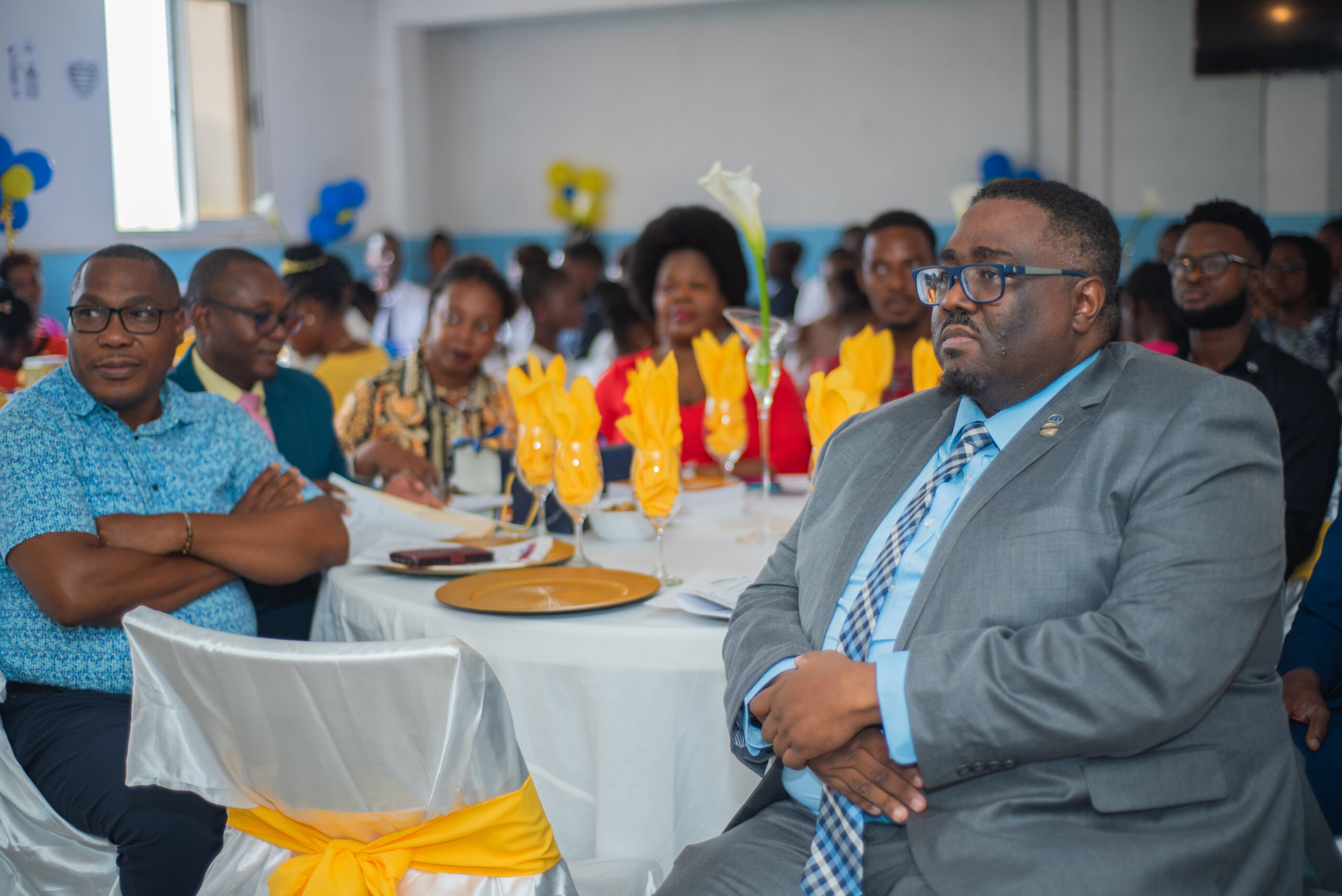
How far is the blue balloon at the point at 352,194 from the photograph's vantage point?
9.42 metres

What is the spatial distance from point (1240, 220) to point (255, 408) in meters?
2.68

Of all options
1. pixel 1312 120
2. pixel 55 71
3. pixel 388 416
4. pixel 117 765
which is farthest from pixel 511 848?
pixel 1312 120

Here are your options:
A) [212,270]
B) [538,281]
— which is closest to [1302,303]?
[538,281]

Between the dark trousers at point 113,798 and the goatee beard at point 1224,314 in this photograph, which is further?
the goatee beard at point 1224,314

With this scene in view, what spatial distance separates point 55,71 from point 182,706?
723 cm

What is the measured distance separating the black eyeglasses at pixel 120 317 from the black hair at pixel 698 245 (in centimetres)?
200

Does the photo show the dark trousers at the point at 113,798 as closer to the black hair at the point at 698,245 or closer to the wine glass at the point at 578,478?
the wine glass at the point at 578,478

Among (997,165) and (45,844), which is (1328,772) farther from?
(997,165)

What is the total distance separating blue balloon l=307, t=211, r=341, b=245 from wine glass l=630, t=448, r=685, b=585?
7.97m

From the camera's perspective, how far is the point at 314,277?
15.8 ft

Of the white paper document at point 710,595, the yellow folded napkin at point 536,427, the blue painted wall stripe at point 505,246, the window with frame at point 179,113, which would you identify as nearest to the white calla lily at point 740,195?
the yellow folded napkin at point 536,427

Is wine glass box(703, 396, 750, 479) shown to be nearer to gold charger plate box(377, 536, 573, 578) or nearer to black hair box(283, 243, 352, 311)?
gold charger plate box(377, 536, 573, 578)

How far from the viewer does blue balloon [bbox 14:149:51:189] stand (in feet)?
21.4

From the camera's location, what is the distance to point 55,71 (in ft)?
23.6
